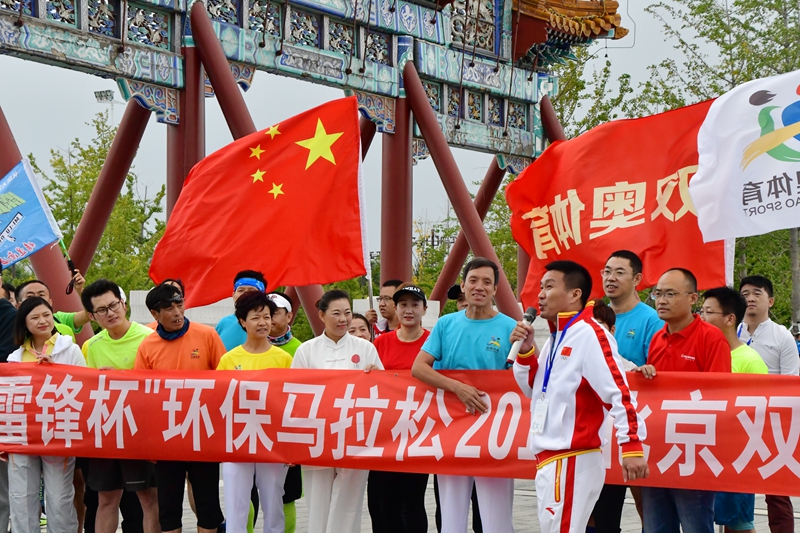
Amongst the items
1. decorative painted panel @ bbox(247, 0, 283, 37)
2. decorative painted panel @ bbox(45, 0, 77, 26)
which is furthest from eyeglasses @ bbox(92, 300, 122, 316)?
decorative painted panel @ bbox(247, 0, 283, 37)

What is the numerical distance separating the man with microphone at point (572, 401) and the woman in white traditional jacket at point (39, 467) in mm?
3615

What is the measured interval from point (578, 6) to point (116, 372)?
1338 cm

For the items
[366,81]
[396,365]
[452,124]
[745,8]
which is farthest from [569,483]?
[745,8]

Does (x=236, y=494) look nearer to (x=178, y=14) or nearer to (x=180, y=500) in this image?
(x=180, y=500)

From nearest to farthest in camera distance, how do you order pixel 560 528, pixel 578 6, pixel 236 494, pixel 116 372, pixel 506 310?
1. pixel 560 528
2. pixel 236 494
3. pixel 116 372
4. pixel 506 310
5. pixel 578 6

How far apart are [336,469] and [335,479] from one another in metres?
0.06

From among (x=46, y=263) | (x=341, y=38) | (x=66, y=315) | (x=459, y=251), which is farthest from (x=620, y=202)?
(x=459, y=251)

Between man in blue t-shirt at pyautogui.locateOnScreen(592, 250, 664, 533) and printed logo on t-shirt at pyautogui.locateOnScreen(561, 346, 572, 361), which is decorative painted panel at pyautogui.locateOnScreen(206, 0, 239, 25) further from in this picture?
printed logo on t-shirt at pyautogui.locateOnScreen(561, 346, 572, 361)

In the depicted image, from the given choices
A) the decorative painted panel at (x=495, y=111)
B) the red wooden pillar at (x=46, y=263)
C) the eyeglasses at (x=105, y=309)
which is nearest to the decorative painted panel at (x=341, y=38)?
the decorative painted panel at (x=495, y=111)

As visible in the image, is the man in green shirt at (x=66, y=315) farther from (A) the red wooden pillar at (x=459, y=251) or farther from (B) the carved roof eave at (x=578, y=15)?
(B) the carved roof eave at (x=578, y=15)

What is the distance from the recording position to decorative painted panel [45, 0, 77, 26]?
12094 millimetres

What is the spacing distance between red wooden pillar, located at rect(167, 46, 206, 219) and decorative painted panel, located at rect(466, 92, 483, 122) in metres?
5.62

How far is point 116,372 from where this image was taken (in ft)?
25.5

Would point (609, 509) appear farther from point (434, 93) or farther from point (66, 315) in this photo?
point (434, 93)
